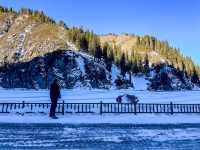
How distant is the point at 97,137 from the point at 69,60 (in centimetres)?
10183

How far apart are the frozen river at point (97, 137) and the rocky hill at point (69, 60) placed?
3470 inches

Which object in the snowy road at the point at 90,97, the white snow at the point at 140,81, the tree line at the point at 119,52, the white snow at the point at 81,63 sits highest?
the tree line at the point at 119,52

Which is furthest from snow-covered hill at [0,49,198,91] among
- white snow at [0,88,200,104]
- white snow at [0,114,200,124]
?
white snow at [0,114,200,124]

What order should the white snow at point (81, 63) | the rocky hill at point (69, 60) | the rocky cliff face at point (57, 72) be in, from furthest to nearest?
the white snow at point (81, 63)
the rocky hill at point (69, 60)
the rocky cliff face at point (57, 72)

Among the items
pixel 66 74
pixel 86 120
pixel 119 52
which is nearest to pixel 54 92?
pixel 86 120

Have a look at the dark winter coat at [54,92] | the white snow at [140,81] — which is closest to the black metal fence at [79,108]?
the dark winter coat at [54,92]

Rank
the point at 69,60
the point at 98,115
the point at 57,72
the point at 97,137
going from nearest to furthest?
the point at 97,137, the point at 98,115, the point at 57,72, the point at 69,60

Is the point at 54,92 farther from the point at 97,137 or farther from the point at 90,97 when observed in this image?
the point at 90,97

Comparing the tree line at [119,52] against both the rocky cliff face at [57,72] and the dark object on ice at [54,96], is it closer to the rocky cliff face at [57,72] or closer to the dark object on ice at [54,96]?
the rocky cliff face at [57,72]

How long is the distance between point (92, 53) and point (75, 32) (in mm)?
16112

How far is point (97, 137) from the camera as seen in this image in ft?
42.4

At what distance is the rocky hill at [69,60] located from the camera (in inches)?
4284

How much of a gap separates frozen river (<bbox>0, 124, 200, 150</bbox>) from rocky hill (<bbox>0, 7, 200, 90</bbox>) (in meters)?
88.1

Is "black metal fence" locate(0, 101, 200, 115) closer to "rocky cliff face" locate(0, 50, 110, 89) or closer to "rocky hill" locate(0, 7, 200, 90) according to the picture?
"rocky cliff face" locate(0, 50, 110, 89)
